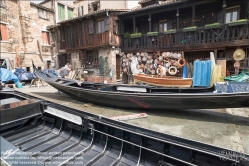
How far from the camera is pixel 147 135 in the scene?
7.18 ft

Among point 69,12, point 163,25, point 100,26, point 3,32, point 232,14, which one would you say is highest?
point 69,12

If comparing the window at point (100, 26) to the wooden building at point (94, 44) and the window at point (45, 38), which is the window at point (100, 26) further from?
the window at point (45, 38)

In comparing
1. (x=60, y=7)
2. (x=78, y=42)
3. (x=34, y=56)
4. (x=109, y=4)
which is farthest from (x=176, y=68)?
(x=60, y=7)

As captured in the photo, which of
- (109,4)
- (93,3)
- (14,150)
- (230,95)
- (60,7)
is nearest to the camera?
(14,150)

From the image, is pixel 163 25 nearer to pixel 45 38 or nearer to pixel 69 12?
pixel 45 38

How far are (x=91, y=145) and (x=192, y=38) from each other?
8710 millimetres

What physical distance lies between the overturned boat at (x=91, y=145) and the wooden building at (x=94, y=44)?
28.4ft

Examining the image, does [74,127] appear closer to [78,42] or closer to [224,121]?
[224,121]

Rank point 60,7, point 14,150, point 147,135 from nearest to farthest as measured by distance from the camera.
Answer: point 14,150 → point 147,135 → point 60,7

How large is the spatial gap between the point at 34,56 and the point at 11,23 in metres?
3.53

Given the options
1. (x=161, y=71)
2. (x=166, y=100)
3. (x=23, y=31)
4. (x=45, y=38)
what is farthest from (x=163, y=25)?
(x=23, y=31)

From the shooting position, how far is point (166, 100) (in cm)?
360

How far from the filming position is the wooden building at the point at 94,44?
1156 centimetres

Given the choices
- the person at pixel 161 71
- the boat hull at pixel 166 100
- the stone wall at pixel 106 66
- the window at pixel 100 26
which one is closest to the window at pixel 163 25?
the person at pixel 161 71
